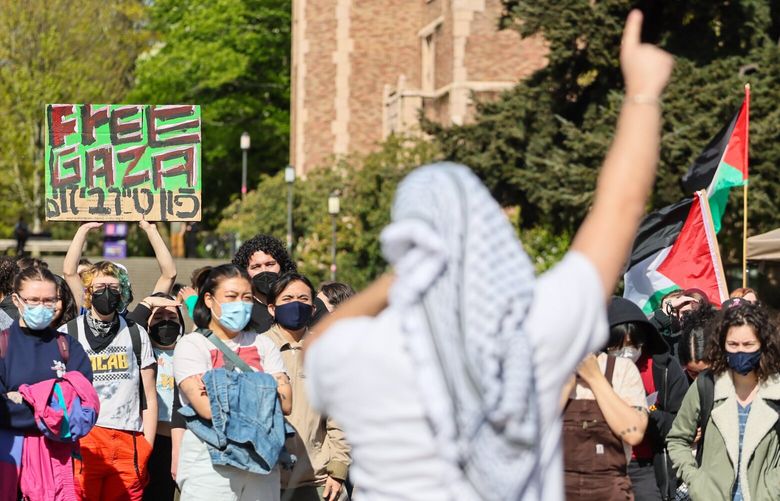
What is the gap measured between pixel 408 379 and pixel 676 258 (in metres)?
10.6

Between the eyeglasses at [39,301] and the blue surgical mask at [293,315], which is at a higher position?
the eyeglasses at [39,301]

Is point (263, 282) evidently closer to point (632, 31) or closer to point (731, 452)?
point (731, 452)

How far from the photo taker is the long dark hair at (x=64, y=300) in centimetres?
827

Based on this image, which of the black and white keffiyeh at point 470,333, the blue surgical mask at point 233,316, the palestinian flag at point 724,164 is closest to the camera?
the black and white keffiyeh at point 470,333

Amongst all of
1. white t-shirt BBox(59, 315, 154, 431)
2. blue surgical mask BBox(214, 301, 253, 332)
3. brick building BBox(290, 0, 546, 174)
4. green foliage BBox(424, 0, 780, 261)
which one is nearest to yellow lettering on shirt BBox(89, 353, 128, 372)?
white t-shirt BBox(59, 315, 154, 431)

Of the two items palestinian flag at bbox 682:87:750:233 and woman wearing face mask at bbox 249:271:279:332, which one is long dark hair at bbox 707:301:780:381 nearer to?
woman wearing face mask at bbox 249:271:279:332

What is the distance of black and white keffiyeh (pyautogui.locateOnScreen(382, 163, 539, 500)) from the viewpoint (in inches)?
108

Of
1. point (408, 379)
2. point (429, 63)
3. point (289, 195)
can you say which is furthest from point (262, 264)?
point (429, 63)

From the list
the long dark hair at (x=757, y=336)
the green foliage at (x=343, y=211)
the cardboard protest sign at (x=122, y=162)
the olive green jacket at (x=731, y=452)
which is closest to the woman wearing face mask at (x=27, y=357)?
the cardboard protest sign at (x=122, y=162)

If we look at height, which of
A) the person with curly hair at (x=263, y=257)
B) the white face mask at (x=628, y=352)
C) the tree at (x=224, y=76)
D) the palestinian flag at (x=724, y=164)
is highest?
the tree at (x=224, y=76)

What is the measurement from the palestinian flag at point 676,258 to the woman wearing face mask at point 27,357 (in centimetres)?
637

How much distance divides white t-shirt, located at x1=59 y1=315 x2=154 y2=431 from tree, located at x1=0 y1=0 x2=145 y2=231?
43227 millimetres

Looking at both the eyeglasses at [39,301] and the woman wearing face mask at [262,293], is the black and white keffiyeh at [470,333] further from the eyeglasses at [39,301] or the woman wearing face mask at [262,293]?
the woman wearing face mask at [262,293]

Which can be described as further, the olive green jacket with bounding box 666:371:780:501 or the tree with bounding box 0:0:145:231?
the tree with bounding box 0:0:145:231
